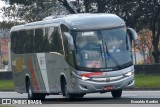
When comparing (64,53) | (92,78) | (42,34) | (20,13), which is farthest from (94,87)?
(20,13)

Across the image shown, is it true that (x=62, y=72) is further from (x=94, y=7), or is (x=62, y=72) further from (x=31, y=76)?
(x=94, y=7)

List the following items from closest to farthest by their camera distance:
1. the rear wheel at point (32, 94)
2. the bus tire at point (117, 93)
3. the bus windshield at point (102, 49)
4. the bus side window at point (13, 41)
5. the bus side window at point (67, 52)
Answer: the bus windshield at point (102, 49) < the bus side window at point (67, 52) < the bus tire at point (117, 93) < the rear wheel at point (32, 94) < the bus side window at point (13, 41)

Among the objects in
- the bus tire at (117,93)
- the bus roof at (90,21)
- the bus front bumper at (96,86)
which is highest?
the bus roof at (90,21)

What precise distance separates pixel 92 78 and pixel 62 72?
6.17 feet

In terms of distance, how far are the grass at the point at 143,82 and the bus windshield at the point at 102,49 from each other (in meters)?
11.8

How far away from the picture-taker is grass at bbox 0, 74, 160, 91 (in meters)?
37.9

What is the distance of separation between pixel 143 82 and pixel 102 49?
1600 centimetres

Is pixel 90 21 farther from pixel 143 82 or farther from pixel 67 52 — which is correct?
pixel 143 82

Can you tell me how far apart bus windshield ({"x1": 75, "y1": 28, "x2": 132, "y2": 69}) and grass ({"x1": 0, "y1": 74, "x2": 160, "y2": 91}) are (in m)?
11.8

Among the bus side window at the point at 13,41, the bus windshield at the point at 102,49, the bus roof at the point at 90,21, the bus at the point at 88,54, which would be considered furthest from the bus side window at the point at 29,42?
the bus windshield at the point at 102,49

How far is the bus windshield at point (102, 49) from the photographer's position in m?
25.0

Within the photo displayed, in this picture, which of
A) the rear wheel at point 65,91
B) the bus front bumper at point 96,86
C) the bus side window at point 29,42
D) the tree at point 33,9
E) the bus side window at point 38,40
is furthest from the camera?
the tree at point 33,9

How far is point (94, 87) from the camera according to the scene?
966 inches

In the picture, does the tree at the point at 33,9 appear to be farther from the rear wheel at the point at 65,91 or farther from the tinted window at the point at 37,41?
the rear wheel at the point at 65,91
